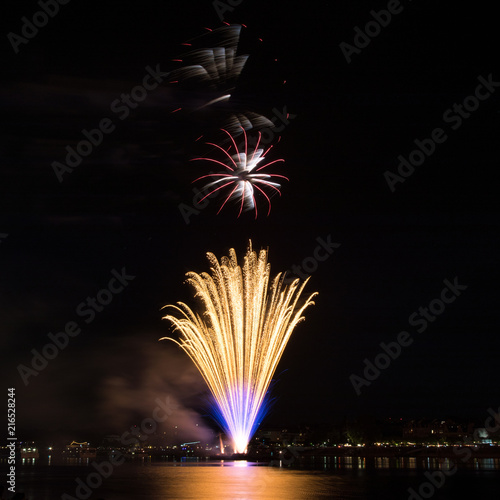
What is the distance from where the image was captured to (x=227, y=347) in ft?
166

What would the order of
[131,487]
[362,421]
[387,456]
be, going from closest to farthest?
[131,487] < [387,456] < [362,421]

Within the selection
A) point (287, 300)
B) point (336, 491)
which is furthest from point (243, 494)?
point (287, 300)

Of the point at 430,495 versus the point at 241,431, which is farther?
the point at 241,431

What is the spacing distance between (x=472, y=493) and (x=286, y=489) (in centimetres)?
1518

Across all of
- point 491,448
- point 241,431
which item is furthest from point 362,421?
point 241,431

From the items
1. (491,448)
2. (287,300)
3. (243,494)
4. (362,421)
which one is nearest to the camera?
(243,494)

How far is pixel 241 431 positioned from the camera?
191 feet

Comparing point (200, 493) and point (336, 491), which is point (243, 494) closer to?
point (200, 493)

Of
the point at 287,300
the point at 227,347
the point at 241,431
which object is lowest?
the point at 241,431

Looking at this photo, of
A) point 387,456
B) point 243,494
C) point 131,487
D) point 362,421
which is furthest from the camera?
point 362,421

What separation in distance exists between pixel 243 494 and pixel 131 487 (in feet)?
53.8

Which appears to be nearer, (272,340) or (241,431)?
(272,340)

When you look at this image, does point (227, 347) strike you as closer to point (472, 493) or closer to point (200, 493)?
point (200, 493)

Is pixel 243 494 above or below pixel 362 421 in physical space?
above
